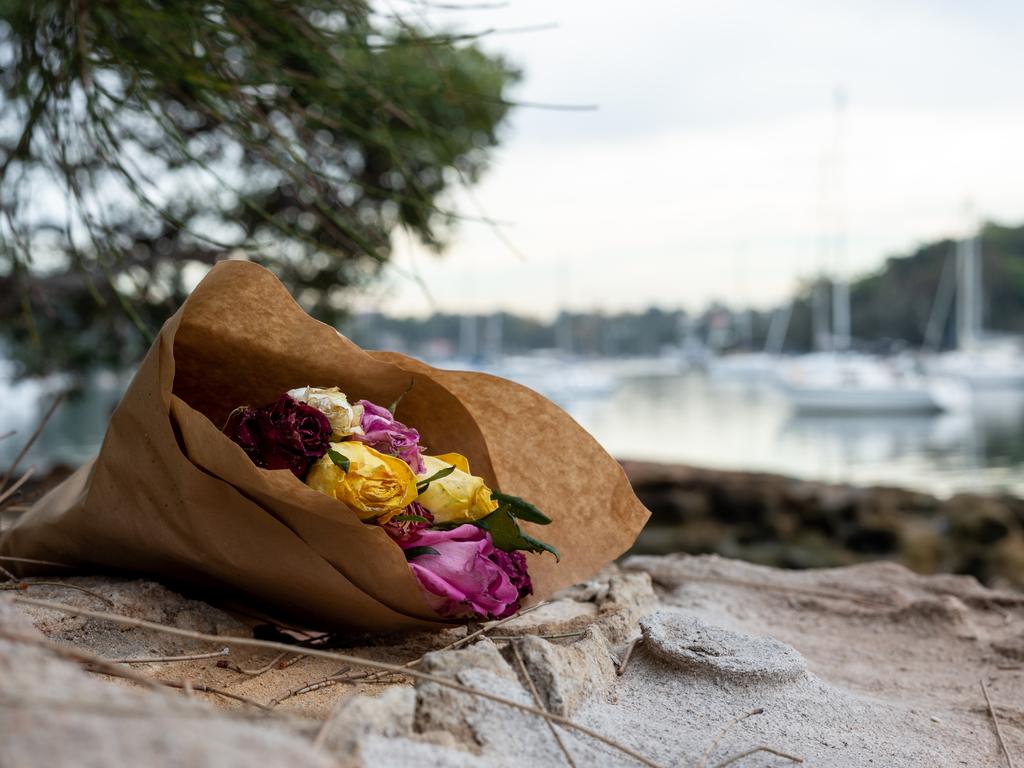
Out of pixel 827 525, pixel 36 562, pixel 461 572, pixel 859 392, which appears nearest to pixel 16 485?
pixel 36 562

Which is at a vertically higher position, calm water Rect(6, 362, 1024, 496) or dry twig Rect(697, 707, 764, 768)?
dry twig Rect(697, 707, 764, 768)

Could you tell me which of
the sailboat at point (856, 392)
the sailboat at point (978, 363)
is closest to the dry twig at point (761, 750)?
the sailboat at point (856, 392)

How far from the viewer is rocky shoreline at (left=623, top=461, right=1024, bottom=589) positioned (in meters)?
5.55

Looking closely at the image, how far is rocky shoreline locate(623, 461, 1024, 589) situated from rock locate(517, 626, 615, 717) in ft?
13.7

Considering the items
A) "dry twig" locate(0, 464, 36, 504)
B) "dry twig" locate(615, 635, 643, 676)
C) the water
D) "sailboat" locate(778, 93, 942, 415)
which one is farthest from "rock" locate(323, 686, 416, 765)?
"sailboat" locate(778, 93, 942, 415)

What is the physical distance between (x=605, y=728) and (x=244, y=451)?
2.21ft

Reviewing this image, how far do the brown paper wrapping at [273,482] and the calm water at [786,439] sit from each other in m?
6.84

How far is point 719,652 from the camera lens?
1573 millimetres

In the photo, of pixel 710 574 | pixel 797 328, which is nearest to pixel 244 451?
pixel 710 574

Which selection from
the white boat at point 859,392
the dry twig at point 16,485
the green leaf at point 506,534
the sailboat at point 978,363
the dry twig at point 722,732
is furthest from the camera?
the sailboat at point 978,363

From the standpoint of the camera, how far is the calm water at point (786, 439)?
12.5m

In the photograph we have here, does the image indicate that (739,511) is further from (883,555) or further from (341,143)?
(341,143)

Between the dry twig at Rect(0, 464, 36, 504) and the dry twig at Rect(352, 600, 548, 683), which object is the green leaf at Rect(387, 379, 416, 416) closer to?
the dry twig at Rect(352, 600, 548, 683)

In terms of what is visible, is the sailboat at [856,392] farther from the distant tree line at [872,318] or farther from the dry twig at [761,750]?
the dry twig at [761,750]
